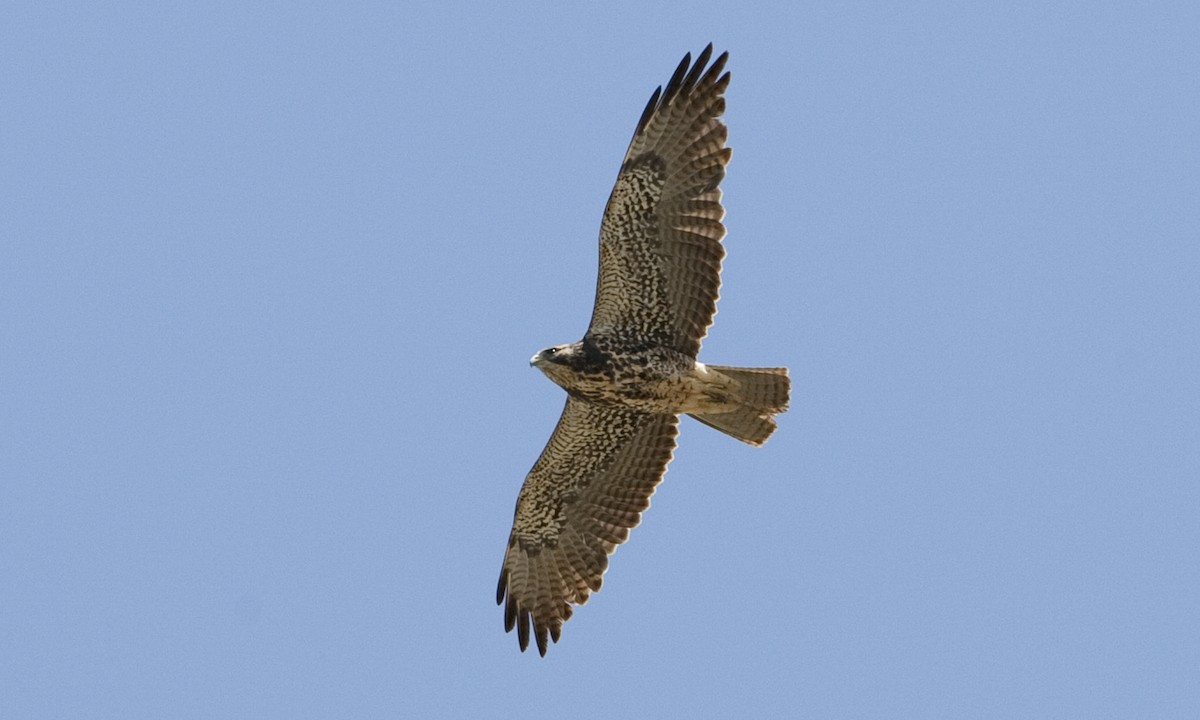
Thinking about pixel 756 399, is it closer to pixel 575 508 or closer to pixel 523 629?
pixel 575 508

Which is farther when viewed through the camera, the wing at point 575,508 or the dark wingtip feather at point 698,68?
the wing at point 575,508

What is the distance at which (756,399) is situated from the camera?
1416 cm

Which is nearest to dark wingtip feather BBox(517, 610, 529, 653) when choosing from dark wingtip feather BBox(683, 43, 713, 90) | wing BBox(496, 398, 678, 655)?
wing BBox(496, 398, 678, 655)

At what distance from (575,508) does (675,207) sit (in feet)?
9.45

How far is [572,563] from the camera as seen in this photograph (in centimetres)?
1533

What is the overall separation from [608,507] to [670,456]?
68cm

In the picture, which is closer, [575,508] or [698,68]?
[698,68]

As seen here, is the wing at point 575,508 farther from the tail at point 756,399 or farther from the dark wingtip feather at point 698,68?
the dark wingtip feather at point 698,68

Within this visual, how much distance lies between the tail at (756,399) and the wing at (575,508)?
34.3 inches

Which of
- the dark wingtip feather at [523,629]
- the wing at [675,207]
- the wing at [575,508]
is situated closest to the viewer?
the wing at [675,207]

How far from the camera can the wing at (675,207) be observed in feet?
45.6

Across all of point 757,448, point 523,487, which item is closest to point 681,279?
point 757,448

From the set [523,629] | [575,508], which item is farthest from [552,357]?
[523,629]

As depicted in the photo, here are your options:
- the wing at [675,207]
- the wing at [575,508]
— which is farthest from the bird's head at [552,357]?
the wing at [575,508]
